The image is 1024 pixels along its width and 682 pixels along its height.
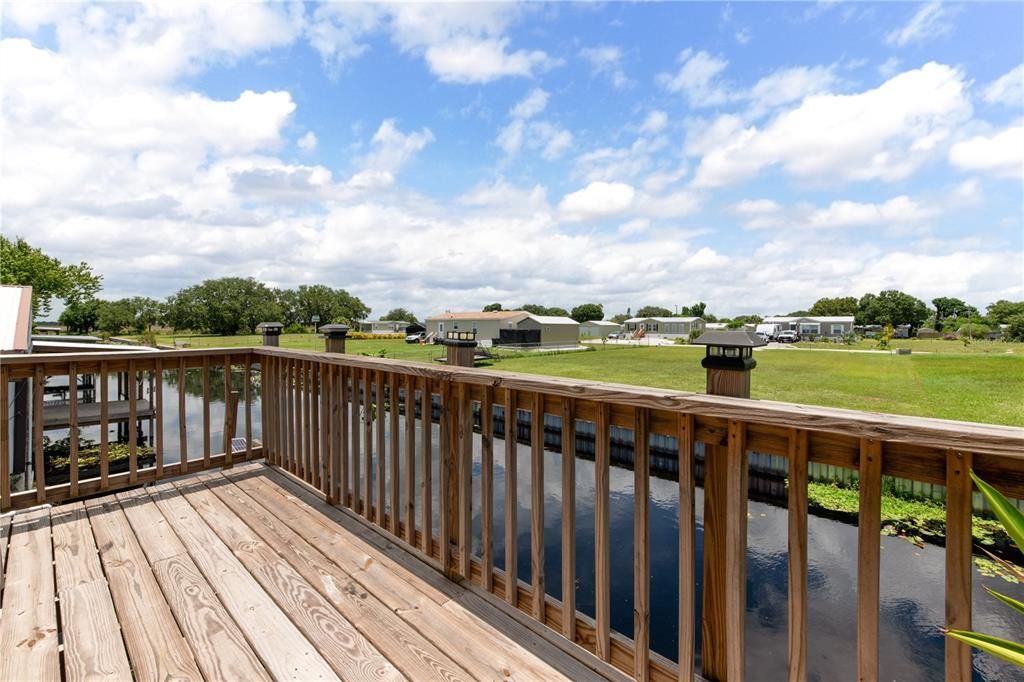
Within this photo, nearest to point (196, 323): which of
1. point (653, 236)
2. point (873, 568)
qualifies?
point (653, 236)

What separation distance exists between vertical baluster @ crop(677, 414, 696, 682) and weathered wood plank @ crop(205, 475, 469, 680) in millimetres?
631

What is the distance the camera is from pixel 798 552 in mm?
1025

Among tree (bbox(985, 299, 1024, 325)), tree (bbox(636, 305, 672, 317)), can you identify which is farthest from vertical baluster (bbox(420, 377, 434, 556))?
tree (bbox(636, 305, 672, 317))

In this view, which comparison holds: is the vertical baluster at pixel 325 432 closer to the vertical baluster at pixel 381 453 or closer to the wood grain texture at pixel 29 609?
the vertical baluster at pixel 381 453

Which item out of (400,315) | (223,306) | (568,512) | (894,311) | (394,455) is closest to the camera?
(568,512)

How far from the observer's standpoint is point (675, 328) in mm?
29953

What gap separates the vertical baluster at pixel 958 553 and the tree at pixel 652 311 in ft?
141

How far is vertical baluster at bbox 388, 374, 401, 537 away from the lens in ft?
6.86

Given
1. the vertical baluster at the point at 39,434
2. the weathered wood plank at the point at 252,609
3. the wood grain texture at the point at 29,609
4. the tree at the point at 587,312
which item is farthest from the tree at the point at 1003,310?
the tree at the point at 587,312

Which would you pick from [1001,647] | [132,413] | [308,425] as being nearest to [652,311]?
[308,425]

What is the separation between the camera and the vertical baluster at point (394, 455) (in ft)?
6.86

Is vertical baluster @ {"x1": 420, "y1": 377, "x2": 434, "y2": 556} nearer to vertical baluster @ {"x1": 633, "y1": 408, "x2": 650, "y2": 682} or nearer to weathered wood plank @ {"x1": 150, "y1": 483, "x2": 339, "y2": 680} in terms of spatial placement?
weathered wood plank @ {"x1": 150, "y1": 483, "x2": 339, "y2": 680}

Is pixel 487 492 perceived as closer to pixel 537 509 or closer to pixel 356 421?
pixel 537 509

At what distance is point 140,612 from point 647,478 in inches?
72.4
